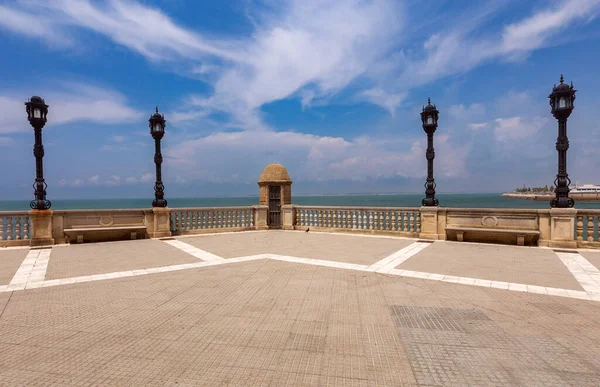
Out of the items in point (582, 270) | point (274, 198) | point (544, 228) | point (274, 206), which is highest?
point (274, 198)

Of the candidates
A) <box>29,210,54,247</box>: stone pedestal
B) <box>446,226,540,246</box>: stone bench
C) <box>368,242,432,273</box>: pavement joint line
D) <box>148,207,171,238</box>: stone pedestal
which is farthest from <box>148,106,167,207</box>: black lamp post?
<box>446,226,540,246</box>: stone bench

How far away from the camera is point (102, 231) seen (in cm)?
1186

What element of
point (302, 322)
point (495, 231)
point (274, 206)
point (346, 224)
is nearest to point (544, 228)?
point (495, 231)

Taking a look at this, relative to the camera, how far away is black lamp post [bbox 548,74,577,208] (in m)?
10.2

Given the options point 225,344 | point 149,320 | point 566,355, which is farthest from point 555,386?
point 149,320

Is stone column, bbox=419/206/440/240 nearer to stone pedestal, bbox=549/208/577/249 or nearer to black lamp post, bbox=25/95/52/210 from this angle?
stone pedestal, bbox=549/208/577/249

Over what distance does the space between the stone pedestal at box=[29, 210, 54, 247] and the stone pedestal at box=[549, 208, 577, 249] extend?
56.2ft

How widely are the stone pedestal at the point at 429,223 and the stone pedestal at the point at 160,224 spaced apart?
1033cm

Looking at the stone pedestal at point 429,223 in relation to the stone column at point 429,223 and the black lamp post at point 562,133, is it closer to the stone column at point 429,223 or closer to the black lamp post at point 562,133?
the stone column at point 429,223

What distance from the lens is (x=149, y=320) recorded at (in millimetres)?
4355

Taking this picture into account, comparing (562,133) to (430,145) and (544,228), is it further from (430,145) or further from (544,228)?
(430,145)

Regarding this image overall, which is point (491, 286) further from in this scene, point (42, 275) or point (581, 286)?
point (42, 275)

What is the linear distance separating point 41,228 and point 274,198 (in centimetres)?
933

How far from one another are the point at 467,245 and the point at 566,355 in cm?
775
